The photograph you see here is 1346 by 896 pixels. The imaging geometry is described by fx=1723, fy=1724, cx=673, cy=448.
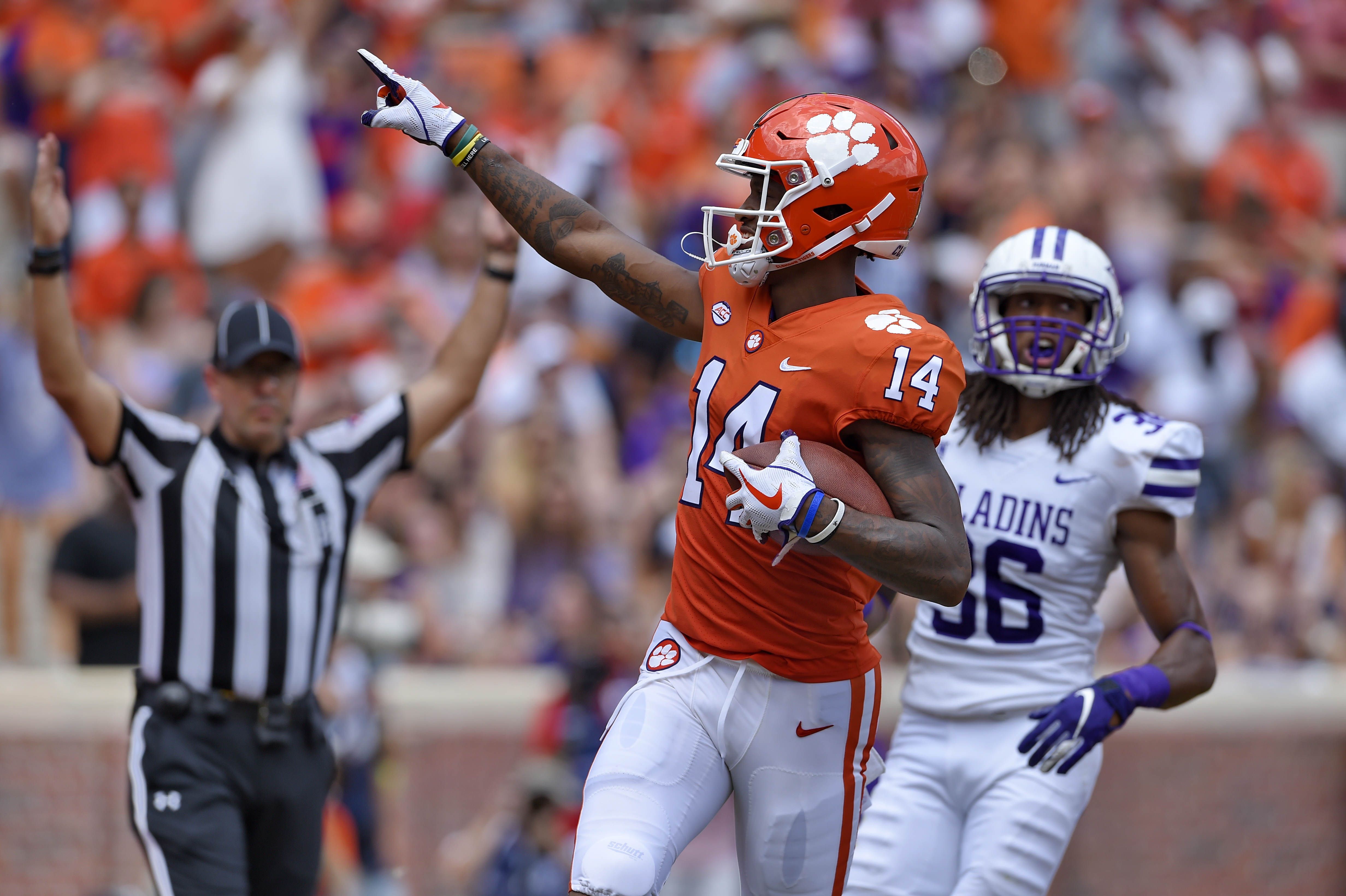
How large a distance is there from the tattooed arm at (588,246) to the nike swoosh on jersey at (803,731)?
0.97m

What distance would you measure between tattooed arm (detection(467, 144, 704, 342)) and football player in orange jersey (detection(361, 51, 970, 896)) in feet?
0.23

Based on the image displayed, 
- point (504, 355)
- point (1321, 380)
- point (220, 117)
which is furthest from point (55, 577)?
point (1321, 380)

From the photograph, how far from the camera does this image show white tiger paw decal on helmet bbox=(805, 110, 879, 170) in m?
3.89

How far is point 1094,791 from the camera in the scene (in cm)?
855

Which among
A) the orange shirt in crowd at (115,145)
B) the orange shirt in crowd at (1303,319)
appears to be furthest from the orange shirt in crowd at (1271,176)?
the orange shirt in crowd at (115,145)

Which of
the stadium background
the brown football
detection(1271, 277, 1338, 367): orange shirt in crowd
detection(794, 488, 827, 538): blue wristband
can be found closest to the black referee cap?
the brown football

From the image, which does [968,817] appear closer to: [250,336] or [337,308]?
[250,336]

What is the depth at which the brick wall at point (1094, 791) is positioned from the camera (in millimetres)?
6977

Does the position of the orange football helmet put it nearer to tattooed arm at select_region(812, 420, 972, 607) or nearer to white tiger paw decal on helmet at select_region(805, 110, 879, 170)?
white tiger paw decal on helmet at select_region(805, 110, 879, 170)

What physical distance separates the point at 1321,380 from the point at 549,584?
17.3 feet

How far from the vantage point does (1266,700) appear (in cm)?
872

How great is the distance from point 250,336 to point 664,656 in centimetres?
178

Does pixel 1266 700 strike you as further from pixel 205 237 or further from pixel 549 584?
pixel 205 237

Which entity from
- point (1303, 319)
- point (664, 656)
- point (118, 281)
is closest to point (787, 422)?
point (664, 656)
